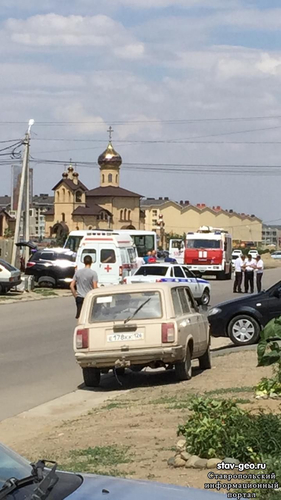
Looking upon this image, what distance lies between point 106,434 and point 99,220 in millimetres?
119472

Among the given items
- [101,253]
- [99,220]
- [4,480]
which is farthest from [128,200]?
[4,480]

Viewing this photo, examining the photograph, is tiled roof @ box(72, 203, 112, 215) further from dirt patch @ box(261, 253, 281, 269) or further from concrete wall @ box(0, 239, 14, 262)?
concrete wall @ box(0, 239, 14, 262)

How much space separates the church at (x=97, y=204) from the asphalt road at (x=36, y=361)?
97.8 m

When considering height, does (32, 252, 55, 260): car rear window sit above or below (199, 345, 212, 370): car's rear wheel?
above

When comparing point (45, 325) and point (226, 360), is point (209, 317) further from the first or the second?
point (45, 325)

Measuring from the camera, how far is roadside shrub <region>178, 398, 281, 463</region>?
7.00 m

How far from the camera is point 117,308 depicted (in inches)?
Answer: 528

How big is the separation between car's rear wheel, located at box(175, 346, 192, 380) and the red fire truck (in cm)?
3674

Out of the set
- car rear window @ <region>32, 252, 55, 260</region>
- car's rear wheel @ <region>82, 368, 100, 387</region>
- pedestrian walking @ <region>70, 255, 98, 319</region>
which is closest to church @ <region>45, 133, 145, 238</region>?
car rear window @ <region>32, 252, 55, 260</region>

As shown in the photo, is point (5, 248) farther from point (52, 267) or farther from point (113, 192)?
point (113, 192)

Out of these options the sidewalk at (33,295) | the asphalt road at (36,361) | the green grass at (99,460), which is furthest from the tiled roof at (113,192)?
the green grass at (99,460)

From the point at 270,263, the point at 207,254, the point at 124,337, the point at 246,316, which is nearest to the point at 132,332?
the point at 124,337

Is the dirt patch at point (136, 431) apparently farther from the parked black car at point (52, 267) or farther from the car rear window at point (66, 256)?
the car rear window at point (66, 256)

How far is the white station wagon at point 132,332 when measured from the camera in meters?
13.0
